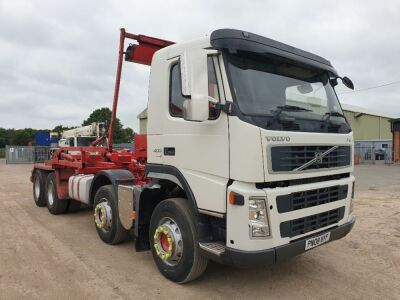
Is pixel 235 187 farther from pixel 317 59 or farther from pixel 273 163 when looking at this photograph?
pixel 317 59

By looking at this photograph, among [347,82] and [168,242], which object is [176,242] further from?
[347,82]

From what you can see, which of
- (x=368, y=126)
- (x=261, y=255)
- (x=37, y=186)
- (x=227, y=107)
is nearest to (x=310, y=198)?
(x=261, y=255)

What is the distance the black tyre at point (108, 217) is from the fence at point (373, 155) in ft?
89.3

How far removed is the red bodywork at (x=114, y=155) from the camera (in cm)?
654

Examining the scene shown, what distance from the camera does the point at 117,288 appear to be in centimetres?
418

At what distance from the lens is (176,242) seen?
13.9 ft

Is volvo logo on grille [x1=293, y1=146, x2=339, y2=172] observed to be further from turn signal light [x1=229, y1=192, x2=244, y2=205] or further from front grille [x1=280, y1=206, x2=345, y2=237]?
turn signal light [x1=229, y1=192, x2=244, y2=205]

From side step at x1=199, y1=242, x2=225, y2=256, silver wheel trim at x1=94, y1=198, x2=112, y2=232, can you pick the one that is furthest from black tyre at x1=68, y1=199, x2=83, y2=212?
side step at x1=199, y1=242, x2=225, y2=256

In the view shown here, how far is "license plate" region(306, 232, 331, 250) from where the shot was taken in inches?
153

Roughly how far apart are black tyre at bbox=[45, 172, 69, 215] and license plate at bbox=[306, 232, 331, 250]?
600 cm

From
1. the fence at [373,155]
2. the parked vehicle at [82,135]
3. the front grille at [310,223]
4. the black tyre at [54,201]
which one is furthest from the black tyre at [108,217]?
the fence at [373,155]

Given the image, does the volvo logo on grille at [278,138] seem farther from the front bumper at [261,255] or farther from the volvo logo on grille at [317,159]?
→ the front bumper at [261,255]

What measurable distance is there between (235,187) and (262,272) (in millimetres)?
1708

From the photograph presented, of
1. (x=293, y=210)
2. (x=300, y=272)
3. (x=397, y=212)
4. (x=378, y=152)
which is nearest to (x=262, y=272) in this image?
(x=300, y=272)
